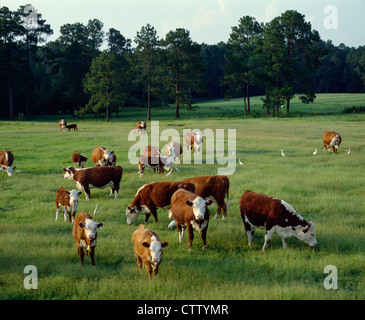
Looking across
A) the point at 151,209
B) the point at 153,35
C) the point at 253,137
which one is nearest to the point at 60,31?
the point at 153,35

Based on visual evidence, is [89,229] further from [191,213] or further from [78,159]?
[78,159]

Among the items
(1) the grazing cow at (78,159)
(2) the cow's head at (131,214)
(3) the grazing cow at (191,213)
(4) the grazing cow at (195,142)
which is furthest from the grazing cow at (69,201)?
(4) the grazing cow at (195,142)

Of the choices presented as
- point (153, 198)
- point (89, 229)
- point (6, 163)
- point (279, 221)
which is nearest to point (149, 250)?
point (89, 229)

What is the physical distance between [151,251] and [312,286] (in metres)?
3.23

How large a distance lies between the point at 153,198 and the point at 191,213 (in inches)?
103

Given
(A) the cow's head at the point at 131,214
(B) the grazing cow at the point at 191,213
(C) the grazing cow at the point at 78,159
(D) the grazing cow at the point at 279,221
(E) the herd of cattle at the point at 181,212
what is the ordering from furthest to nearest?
(C) the grazing cow at the point at 78,159 < (A) the cow's head at the point at 131,214 < (D) the grazing cow at the point at 279,221 < (B) the grazing cow at the point at 191,213 < (E) the herd of cattle at the point at 181,212

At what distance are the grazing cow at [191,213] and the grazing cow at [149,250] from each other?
168 centimetres

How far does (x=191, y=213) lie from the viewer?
9648 mm

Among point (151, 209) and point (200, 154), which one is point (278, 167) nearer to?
point (200, 154)

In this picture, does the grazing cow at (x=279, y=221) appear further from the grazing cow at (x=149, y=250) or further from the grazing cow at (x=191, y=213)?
the grazing cow at (x=149, y=250)

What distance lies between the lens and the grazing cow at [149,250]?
7.49 metres

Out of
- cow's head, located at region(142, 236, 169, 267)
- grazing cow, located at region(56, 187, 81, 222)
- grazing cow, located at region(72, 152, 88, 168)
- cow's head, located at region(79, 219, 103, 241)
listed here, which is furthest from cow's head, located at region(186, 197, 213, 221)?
grazing cow, located at region(72, 152, 88, 168)
